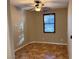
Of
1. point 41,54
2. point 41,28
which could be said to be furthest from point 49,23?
point 41,54

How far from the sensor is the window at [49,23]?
26.0 ft

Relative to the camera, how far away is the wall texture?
768cm

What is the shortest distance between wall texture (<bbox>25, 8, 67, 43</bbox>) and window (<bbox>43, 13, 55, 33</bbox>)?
0.75 ft

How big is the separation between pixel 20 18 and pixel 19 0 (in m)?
2.08

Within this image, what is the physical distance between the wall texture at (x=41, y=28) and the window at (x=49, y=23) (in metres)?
0.23

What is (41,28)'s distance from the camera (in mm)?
8227

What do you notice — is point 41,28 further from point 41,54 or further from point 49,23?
point 41,54

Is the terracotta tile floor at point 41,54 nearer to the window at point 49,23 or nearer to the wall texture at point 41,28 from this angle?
the wall texture at point 41,28

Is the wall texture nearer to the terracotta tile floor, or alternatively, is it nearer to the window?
the window

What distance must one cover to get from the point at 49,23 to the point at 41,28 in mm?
657

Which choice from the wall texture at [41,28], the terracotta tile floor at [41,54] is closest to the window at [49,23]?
the wall texture at [41,28]

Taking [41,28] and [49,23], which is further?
[41,28]

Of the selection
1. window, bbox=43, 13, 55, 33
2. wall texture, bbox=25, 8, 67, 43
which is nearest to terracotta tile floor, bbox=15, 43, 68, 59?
wall texture, bbox=25, 8, 67, 43
